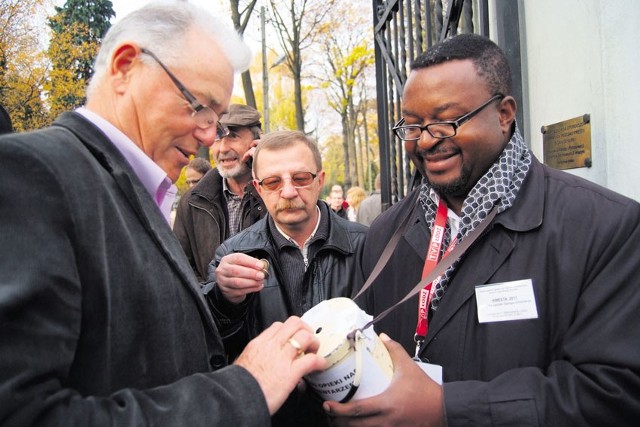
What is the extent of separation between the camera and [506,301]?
1.63 m

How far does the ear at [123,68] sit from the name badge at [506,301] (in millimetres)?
1246

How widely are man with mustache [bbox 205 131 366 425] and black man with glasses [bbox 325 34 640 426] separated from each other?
17.1 inches

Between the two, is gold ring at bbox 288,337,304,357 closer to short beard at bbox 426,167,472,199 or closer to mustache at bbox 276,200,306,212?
short beard at bbox 426,167,472,199

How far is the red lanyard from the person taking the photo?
6.02 ft

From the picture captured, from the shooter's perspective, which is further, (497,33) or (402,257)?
(497,33)

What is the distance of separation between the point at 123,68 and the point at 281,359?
0.91 meters

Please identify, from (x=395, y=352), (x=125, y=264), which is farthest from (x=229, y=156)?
(x=125, y=264)

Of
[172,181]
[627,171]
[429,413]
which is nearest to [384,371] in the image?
[429,413]

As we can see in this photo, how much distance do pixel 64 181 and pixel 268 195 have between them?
5.18ft

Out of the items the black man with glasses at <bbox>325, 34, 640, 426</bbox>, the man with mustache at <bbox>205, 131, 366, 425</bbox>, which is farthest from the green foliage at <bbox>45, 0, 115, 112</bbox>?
the black man with glasses at <bbox>325, 34, 640, 426</bbox>

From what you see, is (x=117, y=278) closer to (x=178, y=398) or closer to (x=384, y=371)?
(x=178, y=398)

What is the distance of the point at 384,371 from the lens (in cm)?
147

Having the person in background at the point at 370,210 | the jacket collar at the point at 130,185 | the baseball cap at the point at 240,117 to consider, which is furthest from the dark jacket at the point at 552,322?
the person in background at the point at 370,210

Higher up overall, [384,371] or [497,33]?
[497,33]
